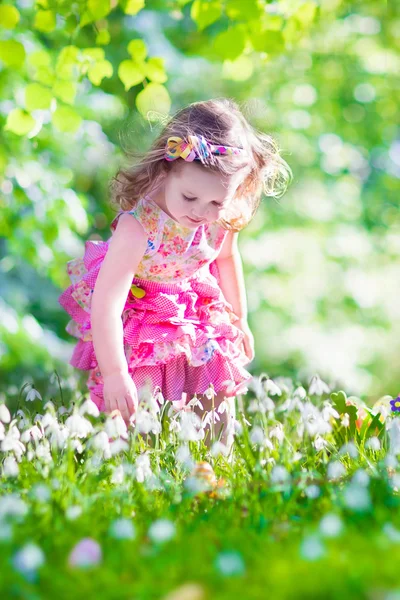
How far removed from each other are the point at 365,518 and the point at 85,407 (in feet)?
2.71

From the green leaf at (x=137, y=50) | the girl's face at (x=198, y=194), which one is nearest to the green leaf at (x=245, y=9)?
the green leaf at (x=137, y=50)

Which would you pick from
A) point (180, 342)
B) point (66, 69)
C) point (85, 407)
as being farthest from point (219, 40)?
point (85, 407)

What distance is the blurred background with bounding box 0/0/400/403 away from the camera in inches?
227

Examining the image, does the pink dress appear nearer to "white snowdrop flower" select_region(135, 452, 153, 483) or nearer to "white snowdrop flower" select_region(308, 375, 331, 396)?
"white snowdrop flower" select_region(308, 375, 331, 396)

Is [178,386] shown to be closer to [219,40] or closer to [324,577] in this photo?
[219,40]

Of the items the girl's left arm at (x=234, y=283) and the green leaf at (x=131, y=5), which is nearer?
the green leaf at (x=131, y=5)

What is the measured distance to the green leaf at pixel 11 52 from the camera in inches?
117

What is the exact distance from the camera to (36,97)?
308 cm

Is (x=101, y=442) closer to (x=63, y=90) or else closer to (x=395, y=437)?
(x=395, y=437)

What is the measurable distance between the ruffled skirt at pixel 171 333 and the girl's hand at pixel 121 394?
1.11 ft

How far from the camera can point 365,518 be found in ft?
5.41

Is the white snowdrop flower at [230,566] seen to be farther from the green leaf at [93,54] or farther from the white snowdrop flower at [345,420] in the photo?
the green leaf at [93,54]

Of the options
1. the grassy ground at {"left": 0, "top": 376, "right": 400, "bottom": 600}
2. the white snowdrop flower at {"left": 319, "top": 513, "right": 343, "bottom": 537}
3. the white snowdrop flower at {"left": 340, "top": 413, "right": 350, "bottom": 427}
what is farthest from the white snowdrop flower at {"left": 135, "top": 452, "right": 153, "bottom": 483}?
the white snowdrop flower at {"left": 340, "top": 413, "right": 350, "bottom": 427}

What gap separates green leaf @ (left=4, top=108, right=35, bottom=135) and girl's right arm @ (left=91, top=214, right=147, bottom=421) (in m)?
0.66
